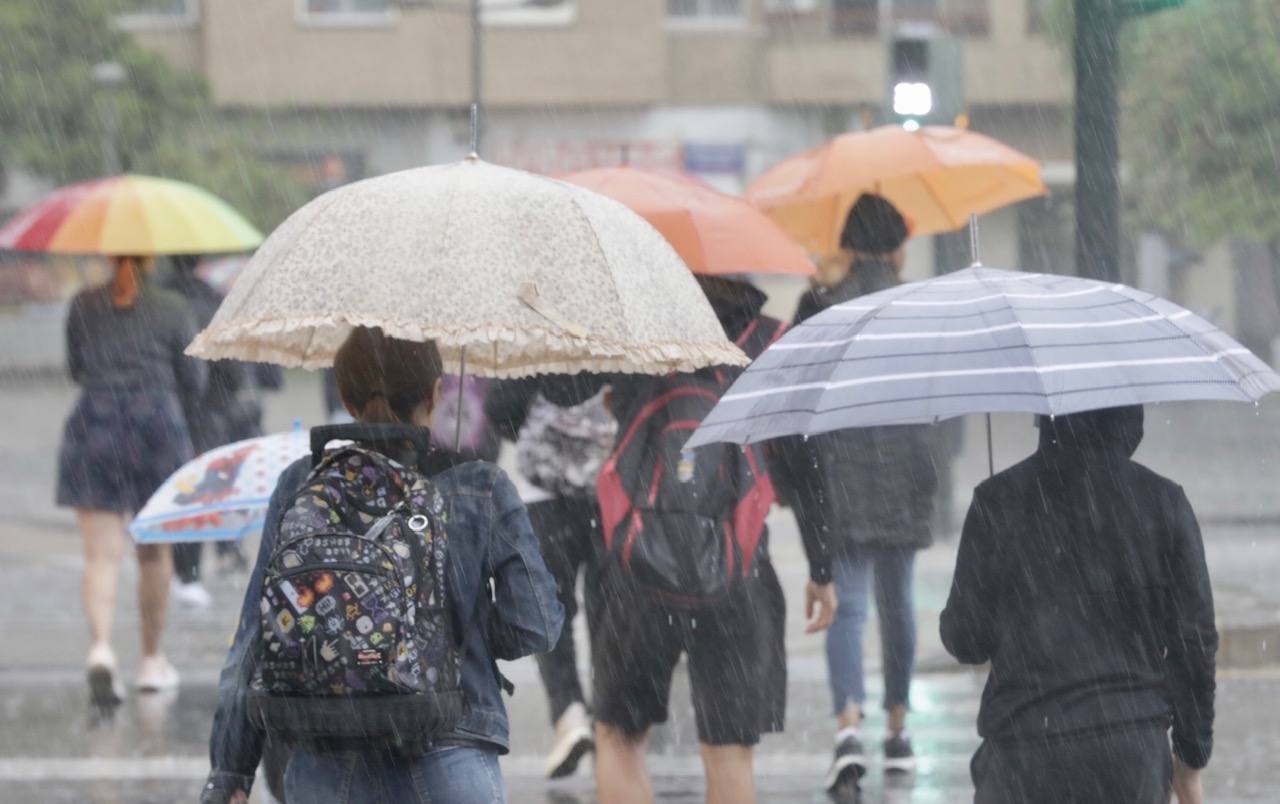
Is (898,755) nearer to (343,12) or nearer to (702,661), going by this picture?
(702,661)

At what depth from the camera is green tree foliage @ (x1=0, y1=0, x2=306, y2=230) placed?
29.9 m

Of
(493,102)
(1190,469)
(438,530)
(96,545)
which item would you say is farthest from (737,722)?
(493,102)

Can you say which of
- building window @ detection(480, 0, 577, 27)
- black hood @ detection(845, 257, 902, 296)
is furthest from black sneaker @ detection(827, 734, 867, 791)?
building window @ detection(480, 0, 577, 27)

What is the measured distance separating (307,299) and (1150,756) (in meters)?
1.77

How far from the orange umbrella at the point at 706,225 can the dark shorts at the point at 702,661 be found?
3.11 ft

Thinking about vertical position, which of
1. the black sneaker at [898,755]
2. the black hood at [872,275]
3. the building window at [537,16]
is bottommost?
the black sneaker at [898,755]

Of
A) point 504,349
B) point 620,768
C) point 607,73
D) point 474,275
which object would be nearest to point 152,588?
point 620,768

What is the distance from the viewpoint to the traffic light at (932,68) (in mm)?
10953

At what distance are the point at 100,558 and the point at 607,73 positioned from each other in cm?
2574

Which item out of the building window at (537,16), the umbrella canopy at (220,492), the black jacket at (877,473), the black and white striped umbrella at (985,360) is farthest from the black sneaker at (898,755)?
the building window at (537,16)

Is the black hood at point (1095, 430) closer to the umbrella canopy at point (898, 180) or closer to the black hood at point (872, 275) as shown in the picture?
the black hood at point (872, 275)

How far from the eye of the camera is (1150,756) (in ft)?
12.6

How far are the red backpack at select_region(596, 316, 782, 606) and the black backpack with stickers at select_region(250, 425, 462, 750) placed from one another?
5.47ft

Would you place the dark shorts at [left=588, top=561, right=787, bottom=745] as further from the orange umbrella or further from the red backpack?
the orange umbrella
